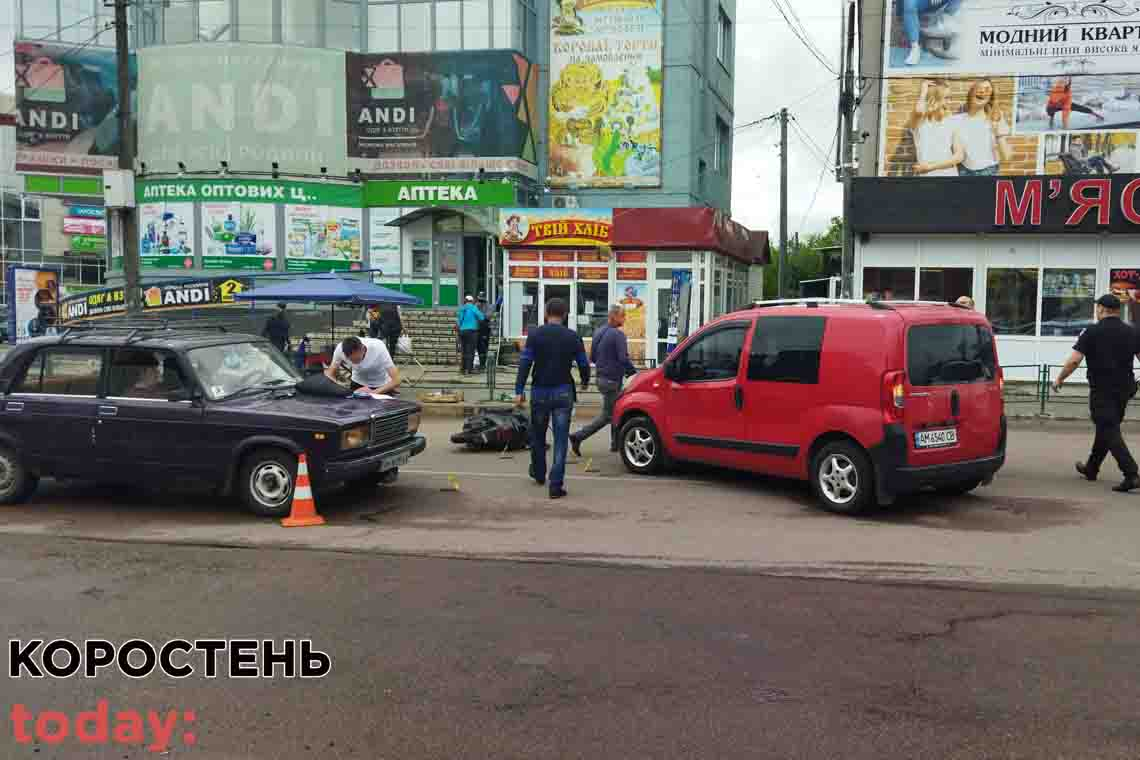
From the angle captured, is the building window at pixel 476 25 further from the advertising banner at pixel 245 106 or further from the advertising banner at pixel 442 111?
the advertising banner at pixel 245 106

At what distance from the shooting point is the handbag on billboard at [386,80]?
3141cm

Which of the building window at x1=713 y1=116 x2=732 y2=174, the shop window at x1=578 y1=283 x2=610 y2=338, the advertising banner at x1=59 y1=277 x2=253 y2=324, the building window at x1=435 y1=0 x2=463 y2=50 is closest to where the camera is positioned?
the advertising banner at x1=59 y1=277 x2=253 y2=324

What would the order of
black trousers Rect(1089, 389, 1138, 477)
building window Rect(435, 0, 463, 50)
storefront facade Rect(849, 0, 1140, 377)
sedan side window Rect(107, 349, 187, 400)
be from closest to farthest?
sedan side window Rect(107, 349, 187, 400) → black trousers Rect(1089, 389, 1138, 477) → storefront facade Rect(849, 0, 1140, 377) → building window Rect(435, 0, 463, 50)

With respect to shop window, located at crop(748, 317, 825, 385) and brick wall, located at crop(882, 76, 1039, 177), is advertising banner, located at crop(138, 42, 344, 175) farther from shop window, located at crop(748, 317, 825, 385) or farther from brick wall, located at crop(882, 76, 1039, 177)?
shop window, located at crop(748, 317, 825, 385)

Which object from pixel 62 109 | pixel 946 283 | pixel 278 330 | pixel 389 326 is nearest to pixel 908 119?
pixel 946 283

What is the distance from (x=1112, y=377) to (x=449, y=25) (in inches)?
1021

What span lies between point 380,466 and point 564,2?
1014 inches

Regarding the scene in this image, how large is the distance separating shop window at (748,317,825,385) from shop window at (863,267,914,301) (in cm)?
1397

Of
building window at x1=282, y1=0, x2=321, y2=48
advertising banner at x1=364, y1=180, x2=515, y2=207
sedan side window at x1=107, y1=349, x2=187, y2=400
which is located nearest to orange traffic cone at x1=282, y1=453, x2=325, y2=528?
sedan side window at x1=107, y1=349, x2=187, y2=400

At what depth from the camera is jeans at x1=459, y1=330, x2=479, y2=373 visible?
2258 centimetres

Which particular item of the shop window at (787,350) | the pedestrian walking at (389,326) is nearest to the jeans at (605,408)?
the shop window at (787,350)

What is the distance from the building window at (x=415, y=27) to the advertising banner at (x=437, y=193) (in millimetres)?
4320

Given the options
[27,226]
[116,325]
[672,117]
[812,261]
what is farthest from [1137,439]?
[27,226]

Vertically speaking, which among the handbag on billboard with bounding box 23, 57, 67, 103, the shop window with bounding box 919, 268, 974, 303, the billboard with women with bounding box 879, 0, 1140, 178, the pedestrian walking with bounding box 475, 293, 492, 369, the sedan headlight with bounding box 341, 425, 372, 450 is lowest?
the sedan headlight with bounding box 341, 425, 372, 450
